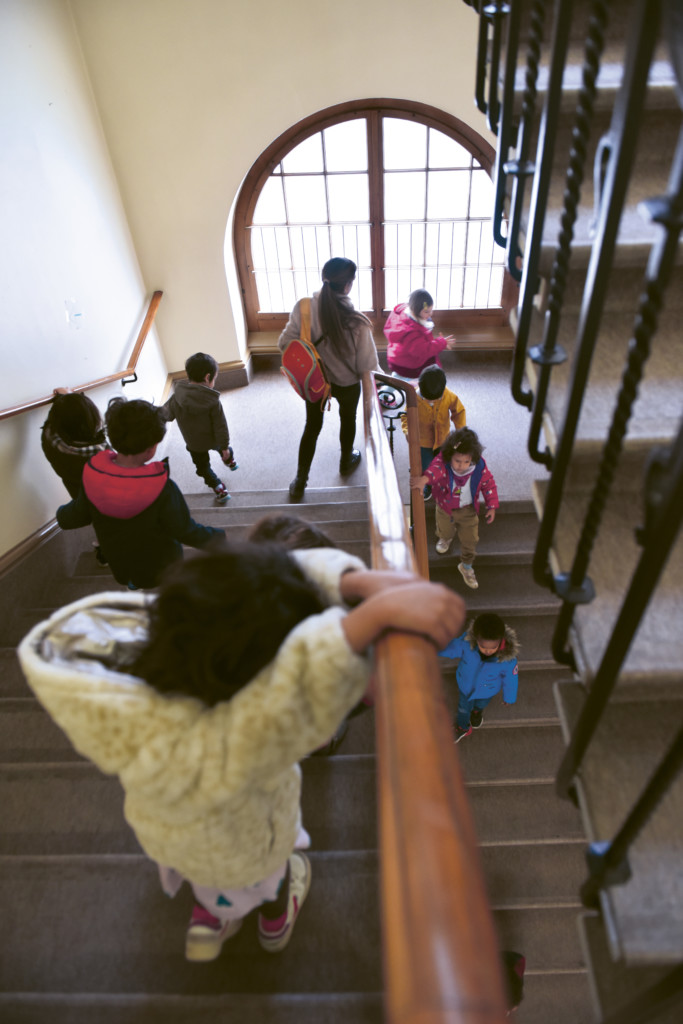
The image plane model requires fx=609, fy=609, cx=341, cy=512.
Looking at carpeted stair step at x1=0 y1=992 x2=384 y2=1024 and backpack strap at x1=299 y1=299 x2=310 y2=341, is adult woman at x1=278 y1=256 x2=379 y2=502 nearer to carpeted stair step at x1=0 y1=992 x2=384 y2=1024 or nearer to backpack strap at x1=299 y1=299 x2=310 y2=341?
backpack strap at x1=299 y1=299 x2=310 y2=341

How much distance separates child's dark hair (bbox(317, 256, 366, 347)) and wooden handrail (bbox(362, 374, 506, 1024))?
8.46ft

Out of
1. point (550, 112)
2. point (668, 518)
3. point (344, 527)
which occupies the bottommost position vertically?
point (344, 527)

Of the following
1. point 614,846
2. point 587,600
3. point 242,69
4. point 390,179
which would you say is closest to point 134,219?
point 242,69

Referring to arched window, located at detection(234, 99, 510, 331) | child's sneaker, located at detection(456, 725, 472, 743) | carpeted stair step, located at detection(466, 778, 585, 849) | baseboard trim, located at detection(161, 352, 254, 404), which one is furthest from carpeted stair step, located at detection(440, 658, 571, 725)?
arched window, located at detection(234, 99, 510, 331)

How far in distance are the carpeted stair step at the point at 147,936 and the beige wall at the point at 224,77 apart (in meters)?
4.64

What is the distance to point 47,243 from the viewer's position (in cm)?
358

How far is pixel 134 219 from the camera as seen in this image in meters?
4.91

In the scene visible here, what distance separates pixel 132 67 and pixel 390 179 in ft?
7.07

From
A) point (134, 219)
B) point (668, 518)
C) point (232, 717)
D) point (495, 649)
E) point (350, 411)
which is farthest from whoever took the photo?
point (134, 219)

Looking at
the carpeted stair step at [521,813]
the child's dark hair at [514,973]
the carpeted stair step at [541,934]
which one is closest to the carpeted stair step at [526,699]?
the carpeted stair step at [521,813]

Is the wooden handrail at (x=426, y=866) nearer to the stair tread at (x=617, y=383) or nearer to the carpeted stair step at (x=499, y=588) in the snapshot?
the stair tread at (x=617, y=383)

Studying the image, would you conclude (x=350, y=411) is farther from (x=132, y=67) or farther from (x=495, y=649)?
(x=132, y=67)

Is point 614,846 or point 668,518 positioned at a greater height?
point 668,518

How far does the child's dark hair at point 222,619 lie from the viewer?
0.94 meters
